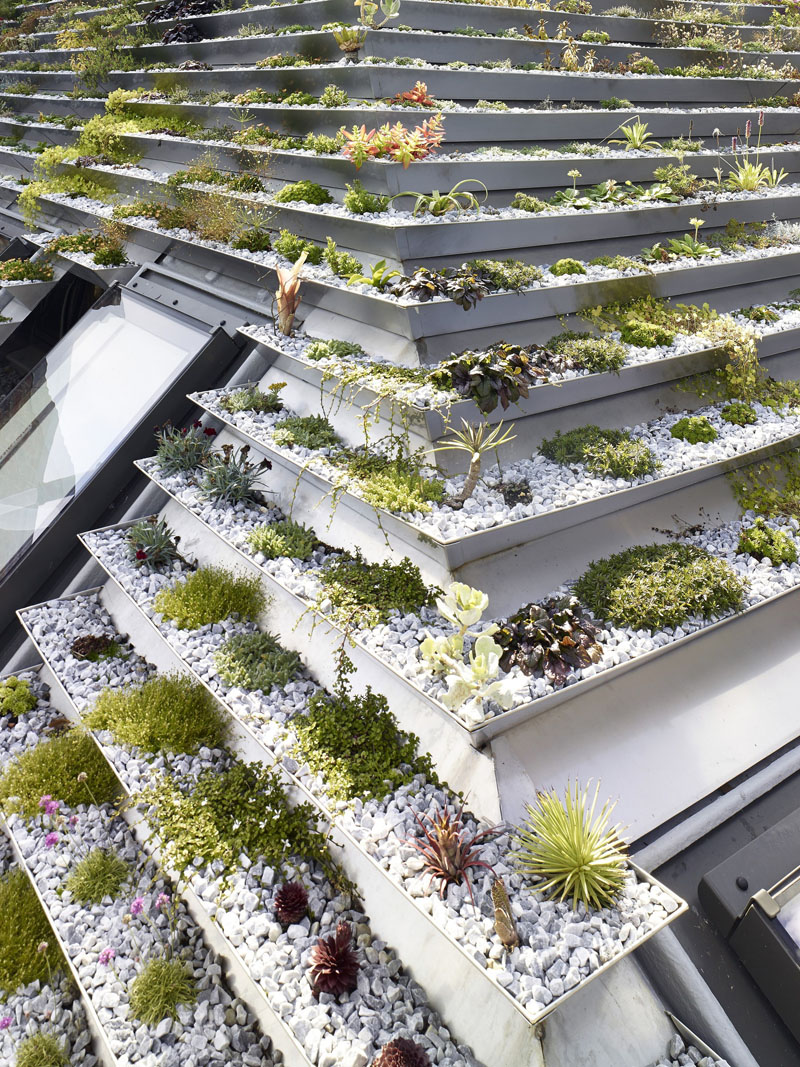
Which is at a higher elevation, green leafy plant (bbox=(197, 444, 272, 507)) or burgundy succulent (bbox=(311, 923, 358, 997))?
green leafy plant (bbox=(197, 444, 272, 507))

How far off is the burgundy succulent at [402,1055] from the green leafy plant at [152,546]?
366 centimetres

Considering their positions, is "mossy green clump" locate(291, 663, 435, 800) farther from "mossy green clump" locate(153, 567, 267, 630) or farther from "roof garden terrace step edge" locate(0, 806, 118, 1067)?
"roof garden terrace step edge" locate(0, 806, 118, 1067)

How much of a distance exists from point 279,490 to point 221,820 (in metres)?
2.48

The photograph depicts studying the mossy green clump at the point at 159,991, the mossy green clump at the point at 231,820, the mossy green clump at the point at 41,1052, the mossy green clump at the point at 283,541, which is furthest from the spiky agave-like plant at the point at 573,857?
the mossy green clump at the point at 41,1052

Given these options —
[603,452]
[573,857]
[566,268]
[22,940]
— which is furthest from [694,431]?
[22,940]

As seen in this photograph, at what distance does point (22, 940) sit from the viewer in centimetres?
422

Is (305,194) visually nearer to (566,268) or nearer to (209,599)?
(566,268)

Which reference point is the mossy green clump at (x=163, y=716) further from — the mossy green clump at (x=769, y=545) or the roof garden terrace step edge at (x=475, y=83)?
the roof garden terrace step edge at (x=475, y=83)

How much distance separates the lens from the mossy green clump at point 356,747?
365 centimetres

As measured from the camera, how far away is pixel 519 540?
14.3 ft

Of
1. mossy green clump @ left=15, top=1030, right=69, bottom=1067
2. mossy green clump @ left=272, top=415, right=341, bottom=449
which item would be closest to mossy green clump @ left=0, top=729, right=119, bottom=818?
mossy green clump @ left=15, top=1030, right=69, bottom=1067

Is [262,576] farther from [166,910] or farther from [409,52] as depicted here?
[409,52]

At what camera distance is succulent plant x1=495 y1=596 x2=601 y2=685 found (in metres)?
3.71

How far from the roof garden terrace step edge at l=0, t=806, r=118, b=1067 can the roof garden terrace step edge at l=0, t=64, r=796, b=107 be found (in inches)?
262
